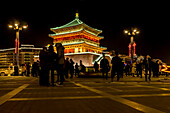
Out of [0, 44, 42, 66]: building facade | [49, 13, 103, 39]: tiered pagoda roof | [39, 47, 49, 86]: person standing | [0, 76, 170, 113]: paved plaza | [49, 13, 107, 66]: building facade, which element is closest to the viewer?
[0, 76, 170, 113]: paved plaza

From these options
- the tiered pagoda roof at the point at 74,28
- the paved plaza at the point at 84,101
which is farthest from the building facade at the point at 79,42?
the paved plaza at the point at 84,101

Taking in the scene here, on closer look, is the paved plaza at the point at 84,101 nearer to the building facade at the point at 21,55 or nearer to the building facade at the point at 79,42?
the building facade at the point at 79,42

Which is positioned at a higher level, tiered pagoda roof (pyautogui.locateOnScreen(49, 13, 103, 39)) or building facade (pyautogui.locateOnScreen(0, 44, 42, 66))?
tiered pagoda roof (pyautogui.locateOnScreen(49, 13, 103, 39))

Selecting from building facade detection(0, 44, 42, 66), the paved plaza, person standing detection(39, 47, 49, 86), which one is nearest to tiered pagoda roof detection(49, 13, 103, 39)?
person standing detection(39, 47, 49, 86)

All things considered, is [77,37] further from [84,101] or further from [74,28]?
[84,101]

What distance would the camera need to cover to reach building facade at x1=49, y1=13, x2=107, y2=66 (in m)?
55.7

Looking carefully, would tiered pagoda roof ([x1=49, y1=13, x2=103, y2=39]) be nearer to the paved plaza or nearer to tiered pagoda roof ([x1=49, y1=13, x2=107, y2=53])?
tiered pagoda roof ([x1=49, y1=13, x2=107, y2=53])

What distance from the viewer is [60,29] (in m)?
61.8

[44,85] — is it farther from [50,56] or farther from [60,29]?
[60,29]

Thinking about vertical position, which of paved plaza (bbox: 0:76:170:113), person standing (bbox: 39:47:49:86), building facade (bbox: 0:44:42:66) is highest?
building facade (bbox: 0:44:42:66)

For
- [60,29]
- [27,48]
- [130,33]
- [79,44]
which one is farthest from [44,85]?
[27,48]

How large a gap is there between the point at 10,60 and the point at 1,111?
116510 millimetres

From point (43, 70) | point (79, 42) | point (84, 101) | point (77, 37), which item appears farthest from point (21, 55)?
point (84, 101)

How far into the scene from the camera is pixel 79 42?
55531 millimetres
